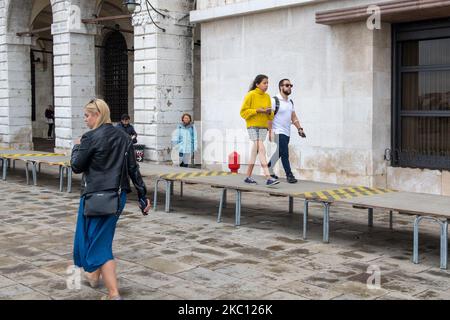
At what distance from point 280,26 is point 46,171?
7915 millimetres

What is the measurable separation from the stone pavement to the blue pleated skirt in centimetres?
46

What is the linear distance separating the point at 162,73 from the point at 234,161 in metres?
3.88

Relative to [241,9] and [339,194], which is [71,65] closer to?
[241,9]

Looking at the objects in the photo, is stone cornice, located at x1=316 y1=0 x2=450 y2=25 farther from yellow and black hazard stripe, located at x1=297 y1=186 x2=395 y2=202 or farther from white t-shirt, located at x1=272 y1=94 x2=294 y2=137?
yellow and black hazard stripe, located at x1=297 y1=186 x2=395 y2=202

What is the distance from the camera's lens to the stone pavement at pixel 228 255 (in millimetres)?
5738

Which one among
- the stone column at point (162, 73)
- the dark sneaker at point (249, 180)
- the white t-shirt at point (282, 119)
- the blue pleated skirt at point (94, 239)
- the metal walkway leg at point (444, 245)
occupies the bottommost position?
the metal walkway leg at point (444, 245)

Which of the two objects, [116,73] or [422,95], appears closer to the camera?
[422,95]

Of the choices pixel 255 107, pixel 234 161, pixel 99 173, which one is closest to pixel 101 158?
pixel 99 173

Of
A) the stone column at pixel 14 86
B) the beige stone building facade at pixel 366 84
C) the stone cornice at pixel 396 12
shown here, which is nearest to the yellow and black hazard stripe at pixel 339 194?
the beige stone building facade at pixel 366 84

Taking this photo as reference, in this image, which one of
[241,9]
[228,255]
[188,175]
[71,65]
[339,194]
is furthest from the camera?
[71,65]

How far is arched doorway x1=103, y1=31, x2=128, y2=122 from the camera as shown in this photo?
80.0ft

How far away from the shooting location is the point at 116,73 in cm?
2477

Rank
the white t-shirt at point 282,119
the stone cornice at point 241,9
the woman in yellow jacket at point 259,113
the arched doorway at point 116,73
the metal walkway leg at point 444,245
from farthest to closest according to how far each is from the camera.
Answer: the arched doorway at point 116,73
the stone cornice at point 241,9
the white t-shirt at point 282,119
the woman in yellow jacket at point 259,113
the metal walkway leg at point 444,245

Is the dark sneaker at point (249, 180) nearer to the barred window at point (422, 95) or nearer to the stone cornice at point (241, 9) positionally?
the barred window at point (422, 95)
